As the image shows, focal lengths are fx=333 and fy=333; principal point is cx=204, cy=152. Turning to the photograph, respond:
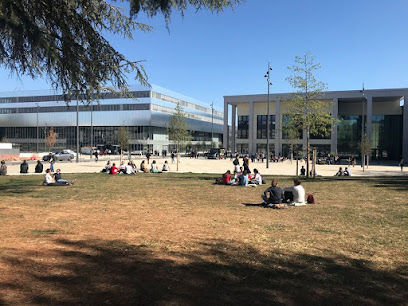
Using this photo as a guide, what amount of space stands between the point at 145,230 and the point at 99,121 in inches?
3192

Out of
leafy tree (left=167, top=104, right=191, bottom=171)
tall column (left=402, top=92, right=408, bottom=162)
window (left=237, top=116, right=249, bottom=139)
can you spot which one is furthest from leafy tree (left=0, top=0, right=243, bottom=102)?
window (left=237, top=116, right=249, bottom=139)

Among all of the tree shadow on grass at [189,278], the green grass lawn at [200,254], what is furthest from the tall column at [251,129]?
the tree shadow on grass at [189,278]

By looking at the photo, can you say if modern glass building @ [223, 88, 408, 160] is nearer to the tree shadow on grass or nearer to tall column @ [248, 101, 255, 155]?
tall column @ [248, 101, 255, 155]

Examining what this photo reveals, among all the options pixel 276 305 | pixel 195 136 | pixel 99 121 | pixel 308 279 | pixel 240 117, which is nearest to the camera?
pixel 276 305

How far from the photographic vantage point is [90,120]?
82.1 metres

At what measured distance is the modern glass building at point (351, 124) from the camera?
2409 inches

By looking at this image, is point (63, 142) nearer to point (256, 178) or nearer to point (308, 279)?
point (256, 178)

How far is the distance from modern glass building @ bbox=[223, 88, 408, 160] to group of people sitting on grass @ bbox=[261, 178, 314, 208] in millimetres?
48871

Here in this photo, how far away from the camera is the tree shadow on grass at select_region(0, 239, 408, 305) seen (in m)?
3.73

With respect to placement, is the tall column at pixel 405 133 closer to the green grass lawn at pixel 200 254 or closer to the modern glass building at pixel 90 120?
the modern glass building at pixel 90 120

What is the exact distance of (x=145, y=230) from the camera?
680cm

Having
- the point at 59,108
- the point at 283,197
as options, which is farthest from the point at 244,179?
the point at 59,108

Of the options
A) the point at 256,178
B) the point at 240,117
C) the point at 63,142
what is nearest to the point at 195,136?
the point at 240,117

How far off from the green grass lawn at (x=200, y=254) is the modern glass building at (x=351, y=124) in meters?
51.8
